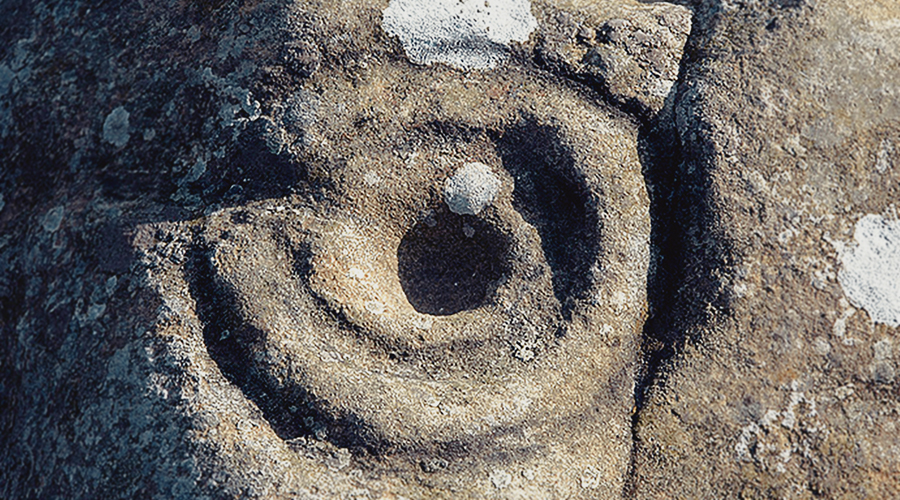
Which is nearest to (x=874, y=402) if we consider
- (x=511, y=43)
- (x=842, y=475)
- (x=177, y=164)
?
(x=842, y=475)

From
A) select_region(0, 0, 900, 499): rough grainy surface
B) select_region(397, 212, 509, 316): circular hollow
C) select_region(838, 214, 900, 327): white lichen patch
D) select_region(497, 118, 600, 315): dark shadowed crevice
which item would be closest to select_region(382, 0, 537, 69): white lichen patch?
select_region(0, 0, 900, 499): rough grainy surface

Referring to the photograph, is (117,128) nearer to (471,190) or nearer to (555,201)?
(471,190)

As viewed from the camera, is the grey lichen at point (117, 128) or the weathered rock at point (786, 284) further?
the grey lichen at point (117, 128)

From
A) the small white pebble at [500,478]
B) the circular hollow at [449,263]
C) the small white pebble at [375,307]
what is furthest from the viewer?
the circular hollow at [449,263]

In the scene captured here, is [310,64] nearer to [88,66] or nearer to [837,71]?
[88,66]

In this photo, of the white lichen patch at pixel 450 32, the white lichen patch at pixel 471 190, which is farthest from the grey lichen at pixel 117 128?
the white lichen patch at pixel 471 190

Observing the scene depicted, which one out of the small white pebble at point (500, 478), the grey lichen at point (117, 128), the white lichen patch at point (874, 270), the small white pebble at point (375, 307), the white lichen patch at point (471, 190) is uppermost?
the white lichen patch at point (874, 270)

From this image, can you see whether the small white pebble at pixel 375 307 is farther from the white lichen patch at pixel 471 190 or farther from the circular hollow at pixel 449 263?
the white lichen patch at pixel 471 190

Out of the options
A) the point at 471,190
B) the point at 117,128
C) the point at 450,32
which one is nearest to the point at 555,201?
the point at 471,190

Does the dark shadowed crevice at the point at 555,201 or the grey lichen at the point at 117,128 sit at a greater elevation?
the dark shadowed crevice at the point at 555,201
